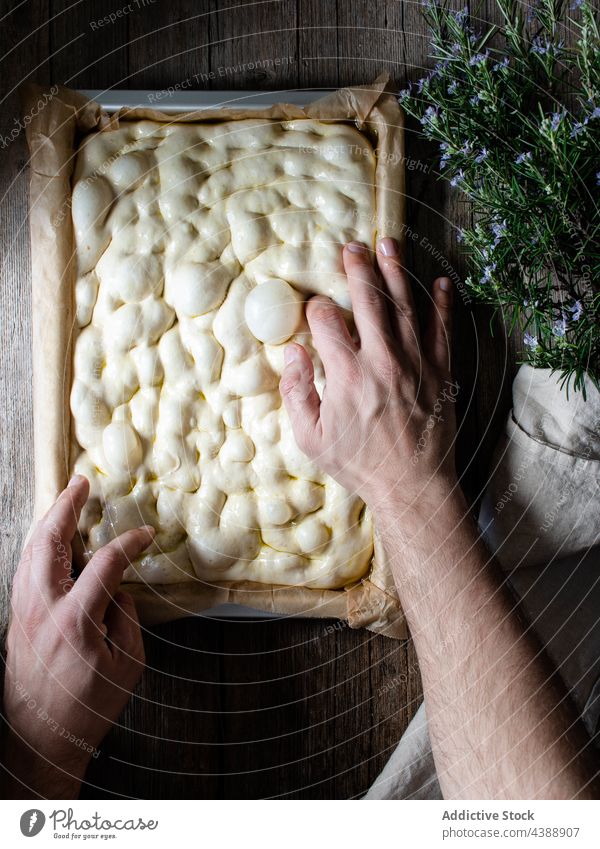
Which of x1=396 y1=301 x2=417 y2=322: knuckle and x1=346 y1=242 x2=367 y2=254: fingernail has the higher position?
x1=346 y1=242 x2=367 y2=254: fingernail

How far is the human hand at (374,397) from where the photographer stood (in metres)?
0.62

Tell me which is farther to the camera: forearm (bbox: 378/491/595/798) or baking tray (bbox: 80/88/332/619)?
baking tray (bbox: 80/88/332/619)

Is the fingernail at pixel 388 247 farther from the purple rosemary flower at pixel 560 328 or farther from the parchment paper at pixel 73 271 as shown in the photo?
the purple rosemary flower at pixel 560 328

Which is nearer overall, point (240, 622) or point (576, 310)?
point (576, 310)

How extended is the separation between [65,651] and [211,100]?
1.68 feet

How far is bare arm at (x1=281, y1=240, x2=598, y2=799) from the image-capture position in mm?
579

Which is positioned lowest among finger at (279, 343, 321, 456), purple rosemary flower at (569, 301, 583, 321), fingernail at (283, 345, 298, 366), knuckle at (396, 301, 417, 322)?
finger at (279, 343, 321, 456)

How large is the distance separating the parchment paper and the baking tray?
0.05 feet

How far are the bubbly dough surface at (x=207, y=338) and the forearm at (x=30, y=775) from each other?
7.0 inches

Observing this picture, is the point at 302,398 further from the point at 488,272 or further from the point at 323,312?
the point at 488,272

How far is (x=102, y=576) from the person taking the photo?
2.01ft

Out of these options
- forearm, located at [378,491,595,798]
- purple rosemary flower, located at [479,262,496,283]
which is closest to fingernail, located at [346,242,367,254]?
purple rosemary flower, located at [479,262,496,283]

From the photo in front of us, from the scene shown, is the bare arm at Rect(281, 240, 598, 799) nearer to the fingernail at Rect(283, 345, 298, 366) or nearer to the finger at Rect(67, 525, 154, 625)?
the fingernail at Rect(283, 345, 298, 366)

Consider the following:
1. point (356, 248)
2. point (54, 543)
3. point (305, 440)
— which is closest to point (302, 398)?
point (305, 440)
